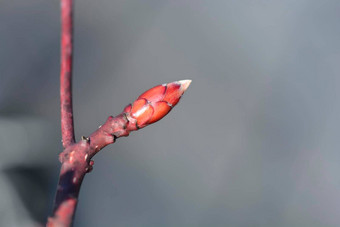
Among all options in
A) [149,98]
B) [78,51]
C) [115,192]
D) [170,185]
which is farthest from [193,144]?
[149,98]

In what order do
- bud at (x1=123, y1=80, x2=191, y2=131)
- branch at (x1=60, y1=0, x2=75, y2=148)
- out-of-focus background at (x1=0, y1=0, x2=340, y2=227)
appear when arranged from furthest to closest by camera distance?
1. out-of-focus background at (x1=0, y1=0, x2=340, y2=227)
2. bud at (x1=123, y1=80, x2=191, y2=131)
3. branch at (x1=60, y1=0, x2=75, y2=148)

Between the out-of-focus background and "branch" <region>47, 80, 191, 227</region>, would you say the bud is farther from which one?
the out-of-focus background

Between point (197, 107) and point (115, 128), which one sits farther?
point (197, 107)

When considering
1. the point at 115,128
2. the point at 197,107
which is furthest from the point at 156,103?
the point at 197,107

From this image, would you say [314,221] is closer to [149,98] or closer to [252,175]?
[252,175]

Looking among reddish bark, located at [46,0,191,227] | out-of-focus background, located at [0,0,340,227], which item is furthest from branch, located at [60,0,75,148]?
out-of-focus background, located at [0,0,340,227]

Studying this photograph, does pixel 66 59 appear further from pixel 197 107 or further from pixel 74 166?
pixel 197 107
